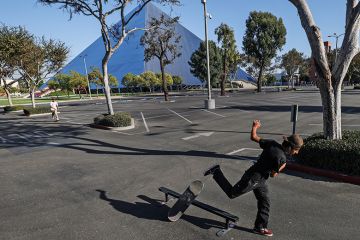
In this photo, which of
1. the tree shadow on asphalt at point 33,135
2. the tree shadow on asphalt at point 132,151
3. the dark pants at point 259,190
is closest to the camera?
the dark pants at point 259,190

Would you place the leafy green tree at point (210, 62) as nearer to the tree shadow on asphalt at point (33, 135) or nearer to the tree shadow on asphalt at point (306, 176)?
the tree shadow on asphalt at point (33, 135)

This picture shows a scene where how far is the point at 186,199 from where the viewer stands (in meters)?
5.62

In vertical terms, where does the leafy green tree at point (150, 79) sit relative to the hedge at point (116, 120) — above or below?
above

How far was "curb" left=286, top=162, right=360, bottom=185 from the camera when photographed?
24.0ft

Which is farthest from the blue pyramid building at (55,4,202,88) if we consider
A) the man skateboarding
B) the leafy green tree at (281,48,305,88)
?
the man skateboarding

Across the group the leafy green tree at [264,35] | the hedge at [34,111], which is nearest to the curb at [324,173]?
the hedge at [34,111]

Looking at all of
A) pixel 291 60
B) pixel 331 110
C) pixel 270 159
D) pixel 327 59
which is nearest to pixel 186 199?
pixel 270 159

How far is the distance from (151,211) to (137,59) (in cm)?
13379

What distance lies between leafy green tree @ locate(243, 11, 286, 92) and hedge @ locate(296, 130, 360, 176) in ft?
160

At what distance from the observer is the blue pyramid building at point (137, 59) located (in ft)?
422

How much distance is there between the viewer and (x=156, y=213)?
6.16 m

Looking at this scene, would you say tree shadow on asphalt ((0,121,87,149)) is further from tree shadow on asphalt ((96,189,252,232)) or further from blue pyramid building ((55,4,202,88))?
blue pyramid building ((55,4,202,88))

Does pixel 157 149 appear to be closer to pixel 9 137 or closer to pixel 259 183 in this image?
pixel 259 183

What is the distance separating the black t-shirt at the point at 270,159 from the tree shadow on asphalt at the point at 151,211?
119 cm
